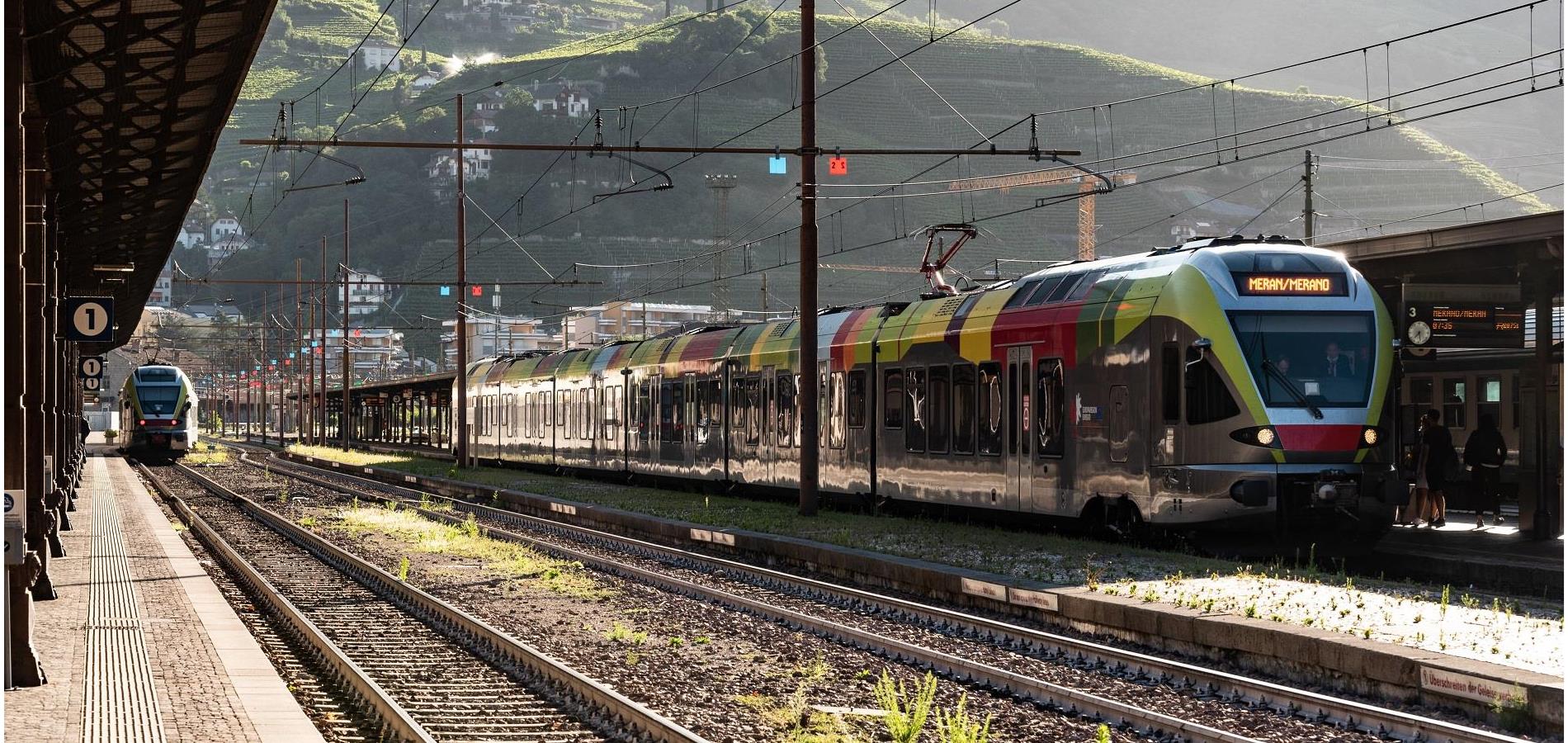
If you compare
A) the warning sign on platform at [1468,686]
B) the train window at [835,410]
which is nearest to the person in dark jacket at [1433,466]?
the train window at [835,410]

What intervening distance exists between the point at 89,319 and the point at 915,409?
36.1ft

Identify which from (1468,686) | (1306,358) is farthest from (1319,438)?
(1468,686)

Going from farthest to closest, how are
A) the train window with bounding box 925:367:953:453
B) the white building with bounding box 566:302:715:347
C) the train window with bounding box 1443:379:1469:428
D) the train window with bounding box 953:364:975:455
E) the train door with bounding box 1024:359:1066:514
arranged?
the white building with bounding box 566:302:715:347
the train window with bounding box 1443:379:1469:428
the train window with bounding box 925:367:953:453
the train window with bounding box 953:364:975:455
the train door with bounding box 1024:359:1066:514

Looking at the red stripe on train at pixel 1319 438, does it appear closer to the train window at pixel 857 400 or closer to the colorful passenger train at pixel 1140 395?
the colorful passenger train at pixel 1140 395

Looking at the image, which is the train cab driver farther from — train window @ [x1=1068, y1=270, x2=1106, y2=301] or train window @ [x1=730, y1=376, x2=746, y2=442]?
train window @ [x1=730, y1=376, x2=746, y2=442]

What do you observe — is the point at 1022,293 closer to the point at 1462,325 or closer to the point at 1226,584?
the point at 1462,325

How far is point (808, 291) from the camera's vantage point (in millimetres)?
24703

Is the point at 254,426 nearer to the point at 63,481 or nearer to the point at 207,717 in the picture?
the point at 63,481

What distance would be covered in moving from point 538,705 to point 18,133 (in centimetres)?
517

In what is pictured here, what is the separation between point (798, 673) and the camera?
12109 millimetres

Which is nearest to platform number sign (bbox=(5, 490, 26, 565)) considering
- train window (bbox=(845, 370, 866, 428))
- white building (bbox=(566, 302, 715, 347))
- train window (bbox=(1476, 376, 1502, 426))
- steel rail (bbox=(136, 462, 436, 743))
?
steel rail (bbox=(136, 462, 436, 743))

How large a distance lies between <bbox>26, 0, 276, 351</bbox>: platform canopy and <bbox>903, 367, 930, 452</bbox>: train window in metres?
9.84

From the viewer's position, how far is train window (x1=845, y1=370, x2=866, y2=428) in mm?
26219

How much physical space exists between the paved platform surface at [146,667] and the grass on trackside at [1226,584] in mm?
7102
